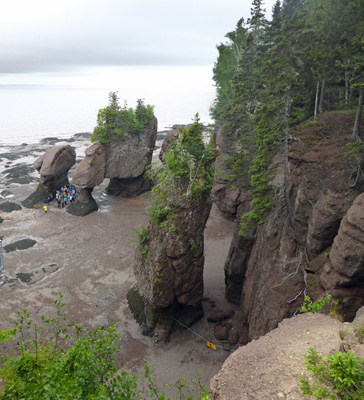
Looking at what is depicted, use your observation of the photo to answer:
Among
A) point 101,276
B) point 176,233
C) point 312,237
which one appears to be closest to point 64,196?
point 101,276

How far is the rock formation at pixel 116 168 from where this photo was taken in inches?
1502

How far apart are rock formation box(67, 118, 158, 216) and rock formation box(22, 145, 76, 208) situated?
3.44 meters

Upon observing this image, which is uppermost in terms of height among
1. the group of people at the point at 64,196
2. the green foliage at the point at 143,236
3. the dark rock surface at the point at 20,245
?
the green foliage at the point at 143,236

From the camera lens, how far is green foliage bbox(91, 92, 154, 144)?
3900 cm

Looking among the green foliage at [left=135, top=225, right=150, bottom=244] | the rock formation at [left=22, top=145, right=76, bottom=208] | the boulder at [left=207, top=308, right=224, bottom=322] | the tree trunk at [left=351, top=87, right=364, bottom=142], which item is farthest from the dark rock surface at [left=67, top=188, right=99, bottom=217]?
the tree trunk at [left=351, top=87, right=364, bottom=142]

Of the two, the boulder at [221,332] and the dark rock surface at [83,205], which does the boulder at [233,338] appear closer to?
the boulder at [221,332]

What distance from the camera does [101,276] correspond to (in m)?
26.3

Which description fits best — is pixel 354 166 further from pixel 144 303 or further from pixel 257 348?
pixel 144 303

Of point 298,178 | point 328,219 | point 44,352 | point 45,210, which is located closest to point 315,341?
point 328,219

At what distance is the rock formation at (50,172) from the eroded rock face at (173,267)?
25486 millimetres

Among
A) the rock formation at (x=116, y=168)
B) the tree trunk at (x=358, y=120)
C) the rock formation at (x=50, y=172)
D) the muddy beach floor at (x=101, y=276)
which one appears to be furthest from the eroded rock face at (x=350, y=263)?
the rock formation at (x=50, y=172)

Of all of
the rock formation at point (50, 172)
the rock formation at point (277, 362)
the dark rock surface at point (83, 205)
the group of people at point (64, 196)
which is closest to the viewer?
the rock formation at point (277, 362)

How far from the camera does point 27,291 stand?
23.9 m

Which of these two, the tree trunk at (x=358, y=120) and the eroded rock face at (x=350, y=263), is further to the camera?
the tree trunk at (x=358, y=120)
